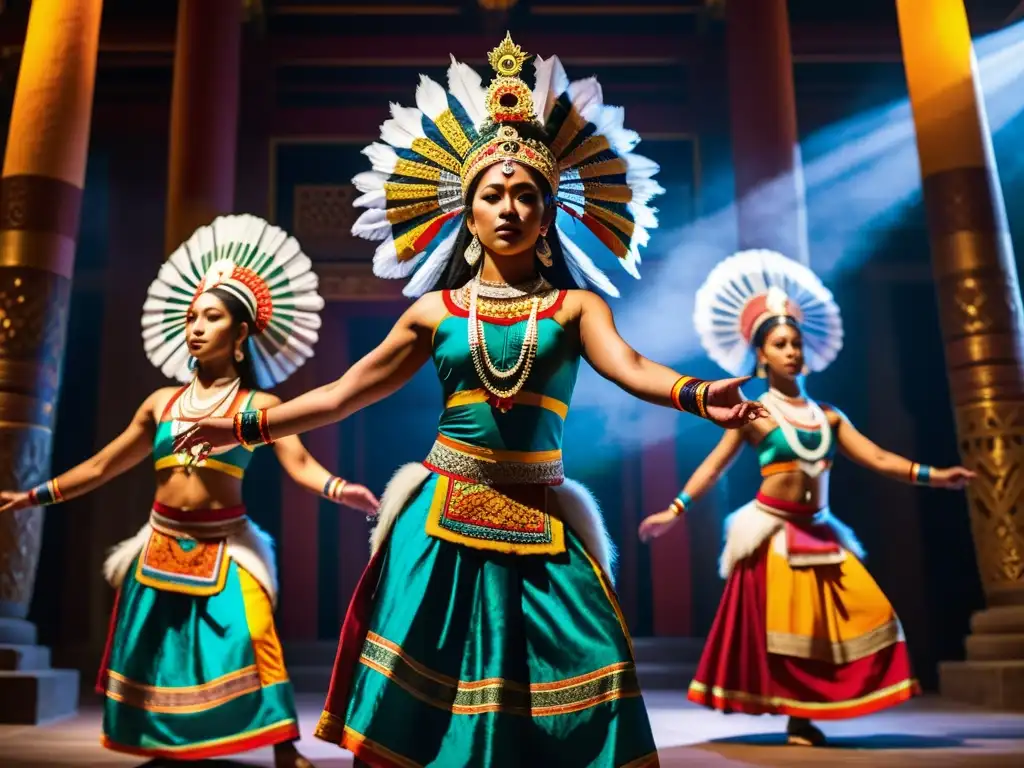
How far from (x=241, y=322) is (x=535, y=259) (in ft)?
4.00

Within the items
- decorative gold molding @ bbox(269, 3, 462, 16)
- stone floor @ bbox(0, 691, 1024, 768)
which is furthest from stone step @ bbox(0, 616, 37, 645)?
decorative gold molding @ bbox(269, 3, 462, 16)

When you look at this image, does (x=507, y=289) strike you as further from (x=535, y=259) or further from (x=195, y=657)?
(x=195, y=657)

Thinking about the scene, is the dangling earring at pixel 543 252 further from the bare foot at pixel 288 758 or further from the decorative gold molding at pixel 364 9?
the decorative gold molding at pixel 364 9

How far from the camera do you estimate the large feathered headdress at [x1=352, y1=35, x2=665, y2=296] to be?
2.34 m

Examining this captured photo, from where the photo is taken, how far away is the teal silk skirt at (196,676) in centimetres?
271

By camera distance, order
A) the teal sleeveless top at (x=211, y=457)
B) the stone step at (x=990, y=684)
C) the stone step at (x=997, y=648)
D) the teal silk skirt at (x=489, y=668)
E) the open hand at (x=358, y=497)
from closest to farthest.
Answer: the teal silk skirt at (x=489, y=668), the open hand at (x=358, y=497), the teal sleeveless top at (x=211, y=457), the stone step at (x=990, y=684), the stone step at (x=997, y=648)

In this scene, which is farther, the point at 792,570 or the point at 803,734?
the point at 792,570

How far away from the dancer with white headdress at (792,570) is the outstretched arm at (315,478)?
43.2 inches

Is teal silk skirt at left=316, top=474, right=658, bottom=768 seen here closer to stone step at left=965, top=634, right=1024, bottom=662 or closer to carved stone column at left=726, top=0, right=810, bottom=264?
stone step at left=965, top=634, right=1024, bottom=662

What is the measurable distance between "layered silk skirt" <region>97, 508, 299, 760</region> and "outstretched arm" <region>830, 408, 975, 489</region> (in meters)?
2.02

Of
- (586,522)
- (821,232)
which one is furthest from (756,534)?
(821,232)

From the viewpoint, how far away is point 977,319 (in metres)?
4.73

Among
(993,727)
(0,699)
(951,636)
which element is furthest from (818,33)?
(0,699)

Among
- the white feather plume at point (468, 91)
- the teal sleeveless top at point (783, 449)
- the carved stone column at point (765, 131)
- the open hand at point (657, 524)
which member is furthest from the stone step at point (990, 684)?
the white feather plume at point (468, 91)
